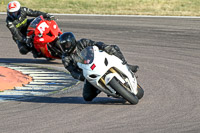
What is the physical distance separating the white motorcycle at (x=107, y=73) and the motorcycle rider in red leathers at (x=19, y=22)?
5.82 meters

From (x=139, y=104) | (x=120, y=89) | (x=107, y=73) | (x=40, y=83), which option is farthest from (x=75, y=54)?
(x=40, y=83)

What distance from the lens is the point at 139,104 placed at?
30.6 feet

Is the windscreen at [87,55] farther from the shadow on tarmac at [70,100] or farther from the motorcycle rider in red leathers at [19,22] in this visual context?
the motorcycle rider in red leathers at [19,22]

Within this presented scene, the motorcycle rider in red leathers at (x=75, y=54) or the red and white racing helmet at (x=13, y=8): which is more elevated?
the motorcycle rider in red leathers at (x=75, y=54)

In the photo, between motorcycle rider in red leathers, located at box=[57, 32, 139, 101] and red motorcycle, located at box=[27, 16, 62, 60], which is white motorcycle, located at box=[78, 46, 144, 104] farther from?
red motorcycle, located at box=[27, 16, 62, 60]

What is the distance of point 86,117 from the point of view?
845 centimetres

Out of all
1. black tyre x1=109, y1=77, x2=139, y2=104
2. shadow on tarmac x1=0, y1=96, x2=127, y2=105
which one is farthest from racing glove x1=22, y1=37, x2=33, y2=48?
black tyre x1=109, y1=77, x2=139, y2=104

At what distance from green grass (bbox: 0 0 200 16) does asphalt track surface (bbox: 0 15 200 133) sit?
8369mm

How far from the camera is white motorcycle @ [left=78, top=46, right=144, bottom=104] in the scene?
351 inches

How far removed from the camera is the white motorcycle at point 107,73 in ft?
29.3

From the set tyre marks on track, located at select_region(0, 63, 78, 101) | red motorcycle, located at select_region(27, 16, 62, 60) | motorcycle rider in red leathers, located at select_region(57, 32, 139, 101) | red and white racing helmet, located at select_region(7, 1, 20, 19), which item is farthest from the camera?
red and white racing helmet, located at select_region(7, 1, 20, 19)

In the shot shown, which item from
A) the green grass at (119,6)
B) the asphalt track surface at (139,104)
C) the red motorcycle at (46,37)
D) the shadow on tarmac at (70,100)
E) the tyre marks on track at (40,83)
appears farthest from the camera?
the green grass at (119,6)

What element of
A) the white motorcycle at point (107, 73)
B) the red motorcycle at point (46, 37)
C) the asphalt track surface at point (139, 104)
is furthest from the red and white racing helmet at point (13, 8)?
the white motorcycle at point (107, 73)

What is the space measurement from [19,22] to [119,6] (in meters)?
14.8
